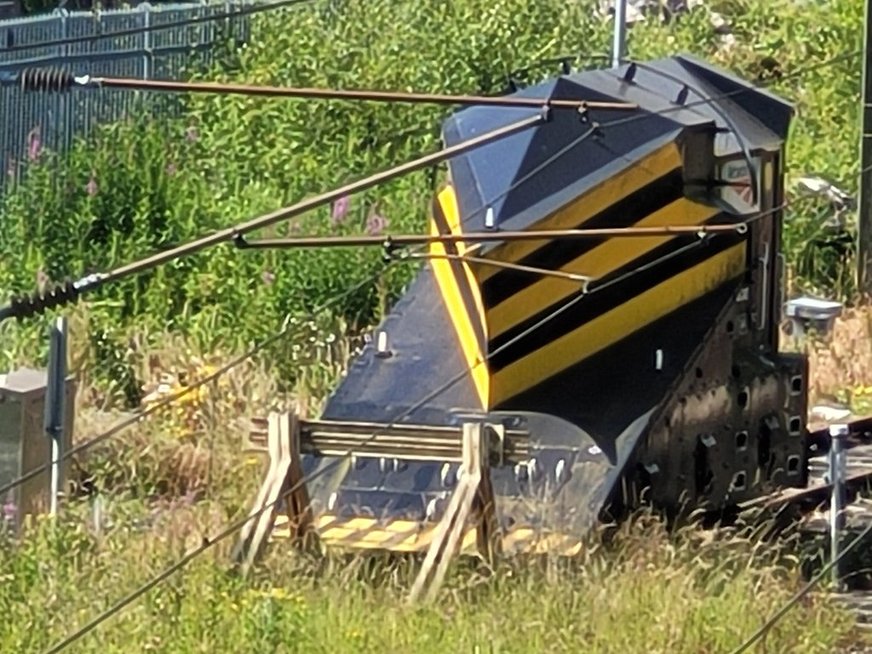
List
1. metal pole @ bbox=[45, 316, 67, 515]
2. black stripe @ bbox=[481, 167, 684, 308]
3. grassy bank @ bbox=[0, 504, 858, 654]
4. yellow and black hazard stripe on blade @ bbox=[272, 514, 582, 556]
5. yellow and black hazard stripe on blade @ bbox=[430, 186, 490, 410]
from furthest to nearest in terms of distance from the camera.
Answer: yellow and black hazard stripe on blade @ bbox=[430, 186, 490, 410], black stripe @ bbox=[481, 167, 684, 308], metal pole @ bbox=[45, 316, 67, 515], yellow and black hazard stripe on blade @ bbox=[272, 514, 582, 556], grassy bank @ bbox=[0, 504, 858, 654]

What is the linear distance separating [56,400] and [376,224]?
21.7 ft

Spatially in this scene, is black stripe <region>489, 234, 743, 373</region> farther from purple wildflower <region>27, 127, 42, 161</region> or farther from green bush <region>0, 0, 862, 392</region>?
purple wildflower <region>27, 127, 42, 161</region>

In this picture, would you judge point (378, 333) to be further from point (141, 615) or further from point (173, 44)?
point (173, 44)

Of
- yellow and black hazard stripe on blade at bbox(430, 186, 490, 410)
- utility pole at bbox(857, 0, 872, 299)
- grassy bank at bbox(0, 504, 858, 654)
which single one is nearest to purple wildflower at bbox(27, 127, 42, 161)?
utility pole at bbox(857, 0, 872, 299)

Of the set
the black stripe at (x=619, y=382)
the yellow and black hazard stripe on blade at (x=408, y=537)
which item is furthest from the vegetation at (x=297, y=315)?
the black stripe at (x=619, y=382)

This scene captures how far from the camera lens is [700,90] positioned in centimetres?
1059

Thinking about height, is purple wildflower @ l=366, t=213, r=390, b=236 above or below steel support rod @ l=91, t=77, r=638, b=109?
below

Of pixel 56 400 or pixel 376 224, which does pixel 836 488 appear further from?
pixel 376 224

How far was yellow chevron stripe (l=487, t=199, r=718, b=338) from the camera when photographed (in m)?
9.55

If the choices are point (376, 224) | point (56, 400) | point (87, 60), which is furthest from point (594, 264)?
point (87, 60)

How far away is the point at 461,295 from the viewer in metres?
9.88

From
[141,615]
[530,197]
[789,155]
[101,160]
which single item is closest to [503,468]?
[530,197]

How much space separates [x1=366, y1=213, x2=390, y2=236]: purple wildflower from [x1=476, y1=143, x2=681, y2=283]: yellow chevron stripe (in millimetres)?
5856

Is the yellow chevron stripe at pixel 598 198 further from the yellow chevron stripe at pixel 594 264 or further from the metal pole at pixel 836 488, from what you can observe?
the metal pole at pixel 836 488
